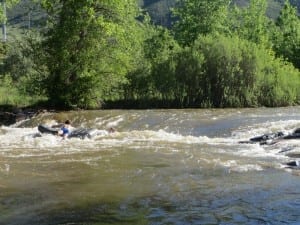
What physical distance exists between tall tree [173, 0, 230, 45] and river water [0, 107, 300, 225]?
895 inches

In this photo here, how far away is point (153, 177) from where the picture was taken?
12852 mm

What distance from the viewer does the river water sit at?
9.28m

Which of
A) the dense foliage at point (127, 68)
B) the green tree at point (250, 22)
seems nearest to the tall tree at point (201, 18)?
the green tree at point (250, 22)

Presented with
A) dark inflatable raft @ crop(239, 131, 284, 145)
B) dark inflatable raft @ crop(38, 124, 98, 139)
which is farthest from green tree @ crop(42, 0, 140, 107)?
dark inflatable raft @ crop(239, 131, 284, 145)

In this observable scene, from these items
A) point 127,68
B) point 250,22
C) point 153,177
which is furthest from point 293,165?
point 250,22

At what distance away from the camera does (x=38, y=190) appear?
1157 cm

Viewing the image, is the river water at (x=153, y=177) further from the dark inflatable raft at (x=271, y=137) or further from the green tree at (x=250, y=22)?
the green tree at (x=250, y=22)

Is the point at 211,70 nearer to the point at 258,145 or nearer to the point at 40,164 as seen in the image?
the point at 258,145

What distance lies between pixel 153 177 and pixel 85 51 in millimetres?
19589

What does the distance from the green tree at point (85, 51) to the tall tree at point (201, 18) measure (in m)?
14.3

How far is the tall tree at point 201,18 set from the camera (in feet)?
150

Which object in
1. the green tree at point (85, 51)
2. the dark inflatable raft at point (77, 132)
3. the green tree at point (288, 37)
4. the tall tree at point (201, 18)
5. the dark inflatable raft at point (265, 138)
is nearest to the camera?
the dark inflatable raft at point (265, 138)

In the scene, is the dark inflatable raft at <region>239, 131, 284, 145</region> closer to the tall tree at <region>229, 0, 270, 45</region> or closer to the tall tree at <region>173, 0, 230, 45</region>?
the tall tree at <region>173, 0, 230, 45</region>

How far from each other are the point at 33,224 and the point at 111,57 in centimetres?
2367
